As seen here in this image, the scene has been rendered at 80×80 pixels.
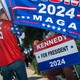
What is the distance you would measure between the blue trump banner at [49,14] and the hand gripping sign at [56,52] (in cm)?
20

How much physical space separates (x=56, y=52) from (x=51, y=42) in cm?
21

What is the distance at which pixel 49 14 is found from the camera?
619 centimetres

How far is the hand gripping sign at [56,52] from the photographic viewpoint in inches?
244

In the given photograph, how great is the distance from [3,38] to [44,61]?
3.08ft

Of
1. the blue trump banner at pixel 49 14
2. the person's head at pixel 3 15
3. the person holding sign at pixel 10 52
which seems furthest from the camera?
the person's head at pixel 3 15

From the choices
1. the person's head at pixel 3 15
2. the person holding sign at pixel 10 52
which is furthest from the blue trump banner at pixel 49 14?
the person holding sign at pixel 10 52

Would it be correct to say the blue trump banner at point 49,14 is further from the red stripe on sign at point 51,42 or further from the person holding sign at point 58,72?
the person holding sign at point 58,72

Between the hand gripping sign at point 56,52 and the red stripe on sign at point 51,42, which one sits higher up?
the red stripe on sign at point 51,42

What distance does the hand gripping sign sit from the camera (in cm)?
619

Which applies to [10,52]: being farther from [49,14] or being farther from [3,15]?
[49,14]

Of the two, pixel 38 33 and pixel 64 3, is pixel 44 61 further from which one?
pixel 64 3

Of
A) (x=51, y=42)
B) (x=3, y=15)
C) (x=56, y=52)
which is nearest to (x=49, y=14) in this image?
(x=51, y=42)

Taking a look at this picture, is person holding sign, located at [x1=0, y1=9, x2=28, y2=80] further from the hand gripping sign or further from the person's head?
the hand gripping sign

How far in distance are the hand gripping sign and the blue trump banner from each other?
0.20m
